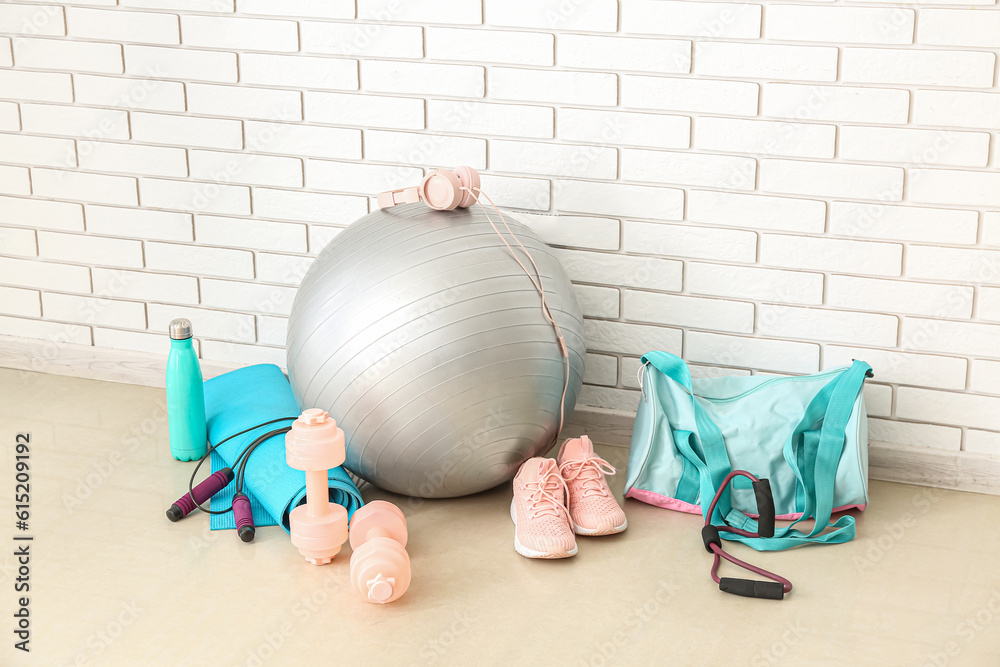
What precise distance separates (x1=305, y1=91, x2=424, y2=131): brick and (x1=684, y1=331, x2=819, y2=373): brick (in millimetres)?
808

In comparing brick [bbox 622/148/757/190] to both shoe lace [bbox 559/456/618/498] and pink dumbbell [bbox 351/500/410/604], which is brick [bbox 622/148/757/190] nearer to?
shoe lace [bbox 559/456/618/498]

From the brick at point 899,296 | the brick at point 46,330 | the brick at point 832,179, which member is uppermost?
the brick at point 832,179

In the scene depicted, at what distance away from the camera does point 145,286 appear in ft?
8.13

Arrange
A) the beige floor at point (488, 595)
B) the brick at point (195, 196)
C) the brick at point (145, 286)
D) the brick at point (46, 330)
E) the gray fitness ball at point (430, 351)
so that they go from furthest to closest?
the brick at point (46, 330) < the brick at point (145, 286) < the brick at point (195, 196) < the gray fitness ball at point (430, 351) < the beige floor at point (488, 595)

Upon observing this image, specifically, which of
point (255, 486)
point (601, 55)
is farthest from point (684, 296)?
point (255, 486)

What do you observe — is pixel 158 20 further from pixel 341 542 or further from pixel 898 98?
pixel 898 98

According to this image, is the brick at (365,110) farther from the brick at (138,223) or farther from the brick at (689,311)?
the brick at (689,311)

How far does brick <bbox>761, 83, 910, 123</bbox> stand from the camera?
1888 millimetres

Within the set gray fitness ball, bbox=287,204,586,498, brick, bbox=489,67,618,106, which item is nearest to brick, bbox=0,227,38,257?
gray fitness ball, bbox=287,204,586,498

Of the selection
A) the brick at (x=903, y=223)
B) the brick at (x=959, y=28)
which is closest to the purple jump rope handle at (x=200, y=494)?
the brick at (x=903, y=223)

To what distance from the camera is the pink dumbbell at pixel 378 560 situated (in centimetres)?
157

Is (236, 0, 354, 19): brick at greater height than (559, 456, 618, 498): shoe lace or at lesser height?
greater

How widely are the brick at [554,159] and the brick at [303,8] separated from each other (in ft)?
1.48

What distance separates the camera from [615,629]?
154cm
